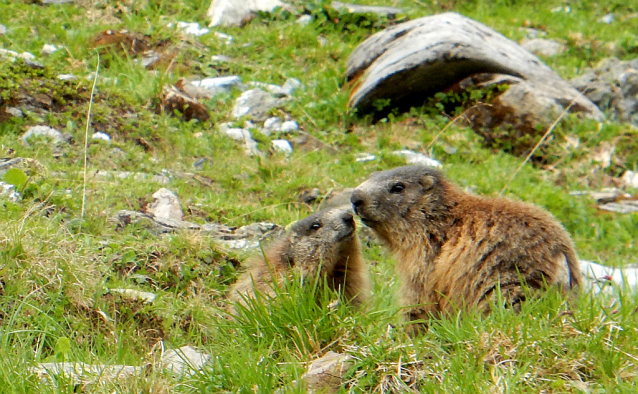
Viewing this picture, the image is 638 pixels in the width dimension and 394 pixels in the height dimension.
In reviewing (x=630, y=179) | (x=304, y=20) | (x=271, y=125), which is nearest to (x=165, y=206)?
(x=271, y=125)

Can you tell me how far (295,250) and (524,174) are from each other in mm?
4178

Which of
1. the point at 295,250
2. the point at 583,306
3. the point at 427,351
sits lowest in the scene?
the point at 295,250

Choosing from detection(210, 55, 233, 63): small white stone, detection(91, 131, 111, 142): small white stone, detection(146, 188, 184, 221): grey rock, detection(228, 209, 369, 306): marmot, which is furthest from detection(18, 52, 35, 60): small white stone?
detection(228, 209, 369, 306): marmot

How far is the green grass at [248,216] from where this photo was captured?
11.0 feet

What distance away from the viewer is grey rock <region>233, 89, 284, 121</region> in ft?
27.7

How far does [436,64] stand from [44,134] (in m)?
4.58

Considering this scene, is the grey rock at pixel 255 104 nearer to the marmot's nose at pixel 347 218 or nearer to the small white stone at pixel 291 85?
the small white stone at pixel 291 85

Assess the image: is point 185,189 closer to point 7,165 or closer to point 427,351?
point 7,165

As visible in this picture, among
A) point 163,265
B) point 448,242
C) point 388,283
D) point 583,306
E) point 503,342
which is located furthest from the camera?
point 388,283

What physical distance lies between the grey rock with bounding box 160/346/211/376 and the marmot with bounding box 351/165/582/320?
1.20 m

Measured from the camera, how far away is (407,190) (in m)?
4.91

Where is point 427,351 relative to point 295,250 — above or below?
above

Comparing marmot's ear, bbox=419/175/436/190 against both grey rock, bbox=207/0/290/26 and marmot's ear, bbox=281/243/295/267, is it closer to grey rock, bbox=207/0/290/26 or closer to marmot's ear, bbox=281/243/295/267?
marmot's ear, bbox=281/243/295/267

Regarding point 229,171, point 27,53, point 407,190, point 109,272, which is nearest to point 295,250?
point 407,190
